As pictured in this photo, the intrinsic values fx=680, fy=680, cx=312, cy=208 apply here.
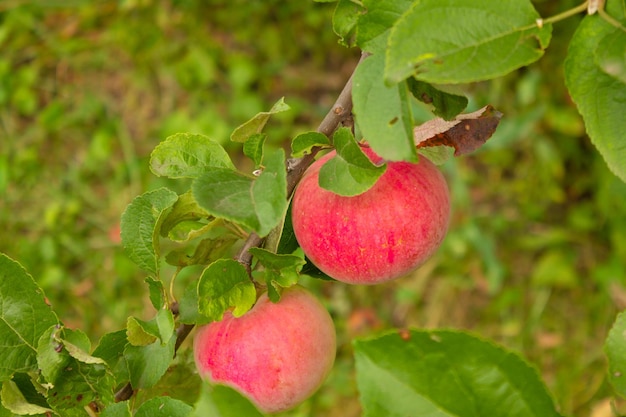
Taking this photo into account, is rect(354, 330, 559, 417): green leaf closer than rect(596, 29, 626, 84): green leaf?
Yes

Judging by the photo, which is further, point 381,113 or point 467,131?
point 467,131

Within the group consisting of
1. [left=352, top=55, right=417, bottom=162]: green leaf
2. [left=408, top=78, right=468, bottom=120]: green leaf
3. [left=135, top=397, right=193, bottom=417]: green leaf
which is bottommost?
[left=135, top=397, right=193, bottom=417]: green leaf

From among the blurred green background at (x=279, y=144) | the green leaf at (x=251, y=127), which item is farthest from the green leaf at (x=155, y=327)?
the blurred green background at (x=279, y=144)

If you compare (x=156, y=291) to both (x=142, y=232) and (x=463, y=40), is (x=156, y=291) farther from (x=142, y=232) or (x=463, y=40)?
(x=463, y=40)

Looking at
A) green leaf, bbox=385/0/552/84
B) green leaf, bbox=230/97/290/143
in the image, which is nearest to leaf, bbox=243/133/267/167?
green leaf, bbox=230/97/290/143

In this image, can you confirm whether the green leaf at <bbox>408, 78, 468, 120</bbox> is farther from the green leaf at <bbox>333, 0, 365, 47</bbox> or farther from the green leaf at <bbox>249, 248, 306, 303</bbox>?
the green leaf at <bbox>249, 248, 306, 303</bbox>

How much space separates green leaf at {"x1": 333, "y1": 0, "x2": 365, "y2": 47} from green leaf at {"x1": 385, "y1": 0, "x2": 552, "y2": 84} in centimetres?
14

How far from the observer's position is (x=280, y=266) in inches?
30.1

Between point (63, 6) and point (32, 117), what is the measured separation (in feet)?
1.35

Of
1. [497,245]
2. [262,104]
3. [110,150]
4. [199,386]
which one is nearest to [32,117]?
[110,150]

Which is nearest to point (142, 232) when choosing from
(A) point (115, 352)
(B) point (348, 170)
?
(A) point (115, 352)

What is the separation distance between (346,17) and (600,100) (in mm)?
277

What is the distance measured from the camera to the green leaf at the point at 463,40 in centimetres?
59

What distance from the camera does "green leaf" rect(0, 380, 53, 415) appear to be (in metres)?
0.69
